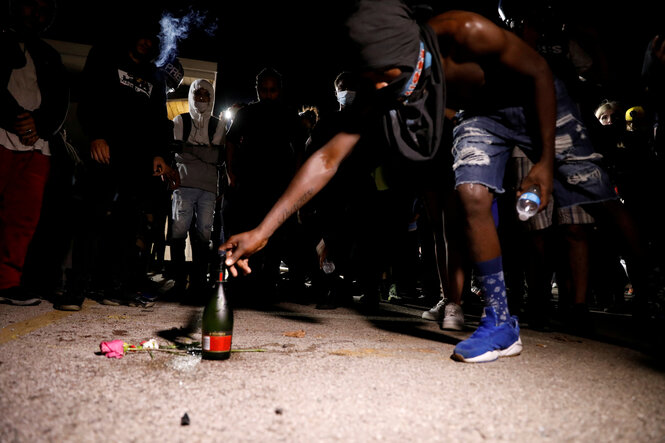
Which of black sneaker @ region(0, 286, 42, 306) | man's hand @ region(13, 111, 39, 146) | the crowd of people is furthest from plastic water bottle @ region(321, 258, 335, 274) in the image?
man's hand @ region(13, 111, 39, 146)

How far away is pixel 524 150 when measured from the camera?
2205 mm

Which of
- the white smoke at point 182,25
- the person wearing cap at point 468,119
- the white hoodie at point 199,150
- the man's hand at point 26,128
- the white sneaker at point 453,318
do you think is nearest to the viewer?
the person wearing cap at point 468,119

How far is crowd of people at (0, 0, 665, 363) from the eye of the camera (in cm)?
185

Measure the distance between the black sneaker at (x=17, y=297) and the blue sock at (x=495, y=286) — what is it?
10.9 feet

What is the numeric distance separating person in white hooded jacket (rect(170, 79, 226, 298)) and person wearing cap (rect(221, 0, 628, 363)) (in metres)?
2.84

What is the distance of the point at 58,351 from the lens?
1.59 m

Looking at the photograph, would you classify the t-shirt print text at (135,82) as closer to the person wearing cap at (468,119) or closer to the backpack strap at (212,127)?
the backpack strap at (212,127)

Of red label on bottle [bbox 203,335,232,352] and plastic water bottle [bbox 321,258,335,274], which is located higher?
plastic water bottle [bbox 321,258,335,274]

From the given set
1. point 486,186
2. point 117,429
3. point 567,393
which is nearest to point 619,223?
point 486,186

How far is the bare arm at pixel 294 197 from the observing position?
1.65 m

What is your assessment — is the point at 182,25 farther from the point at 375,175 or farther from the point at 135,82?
the point at 375,175

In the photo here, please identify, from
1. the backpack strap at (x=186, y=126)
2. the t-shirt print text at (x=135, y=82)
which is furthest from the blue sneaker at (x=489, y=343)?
the backpack strap at (x=186, y=126)

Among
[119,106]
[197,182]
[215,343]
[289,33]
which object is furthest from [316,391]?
[289,33]

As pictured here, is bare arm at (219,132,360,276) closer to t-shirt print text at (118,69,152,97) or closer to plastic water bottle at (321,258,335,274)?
plastic water bottle at (321,258,335,274)
